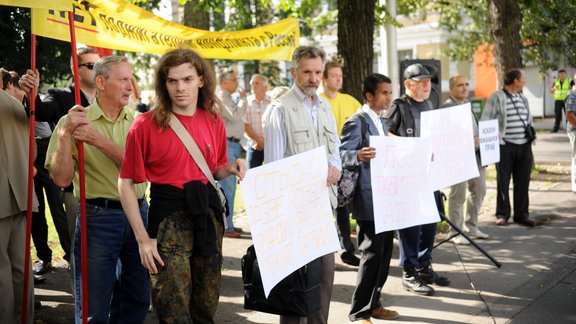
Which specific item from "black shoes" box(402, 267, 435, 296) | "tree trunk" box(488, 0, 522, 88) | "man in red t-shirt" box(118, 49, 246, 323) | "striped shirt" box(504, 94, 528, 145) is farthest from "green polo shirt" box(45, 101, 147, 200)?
"tree trunk" box(488, 0, 522, 88)

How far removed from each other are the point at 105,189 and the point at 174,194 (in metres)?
0.81

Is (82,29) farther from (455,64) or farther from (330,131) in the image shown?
(455,64)

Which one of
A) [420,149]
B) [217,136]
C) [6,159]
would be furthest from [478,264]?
[6,159]

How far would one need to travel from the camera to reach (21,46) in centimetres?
834

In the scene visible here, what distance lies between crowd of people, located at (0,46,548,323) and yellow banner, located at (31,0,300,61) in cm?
37

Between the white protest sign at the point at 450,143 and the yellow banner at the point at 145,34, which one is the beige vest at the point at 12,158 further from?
the white protest sign at the point at 450,143

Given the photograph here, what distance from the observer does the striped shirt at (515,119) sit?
888 cm

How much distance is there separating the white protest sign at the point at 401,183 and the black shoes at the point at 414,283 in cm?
81

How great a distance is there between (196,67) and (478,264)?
180 inches

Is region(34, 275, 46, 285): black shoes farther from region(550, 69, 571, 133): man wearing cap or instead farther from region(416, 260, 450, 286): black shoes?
region(550, 69, 571, 133): man wearing cap

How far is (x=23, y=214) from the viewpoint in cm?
469

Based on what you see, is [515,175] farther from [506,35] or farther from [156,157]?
[156,157]

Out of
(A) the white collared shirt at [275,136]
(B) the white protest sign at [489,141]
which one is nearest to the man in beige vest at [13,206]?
(A) the white collared shirt at [275,136]

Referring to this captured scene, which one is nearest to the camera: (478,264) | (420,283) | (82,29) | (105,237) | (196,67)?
(196,67)
